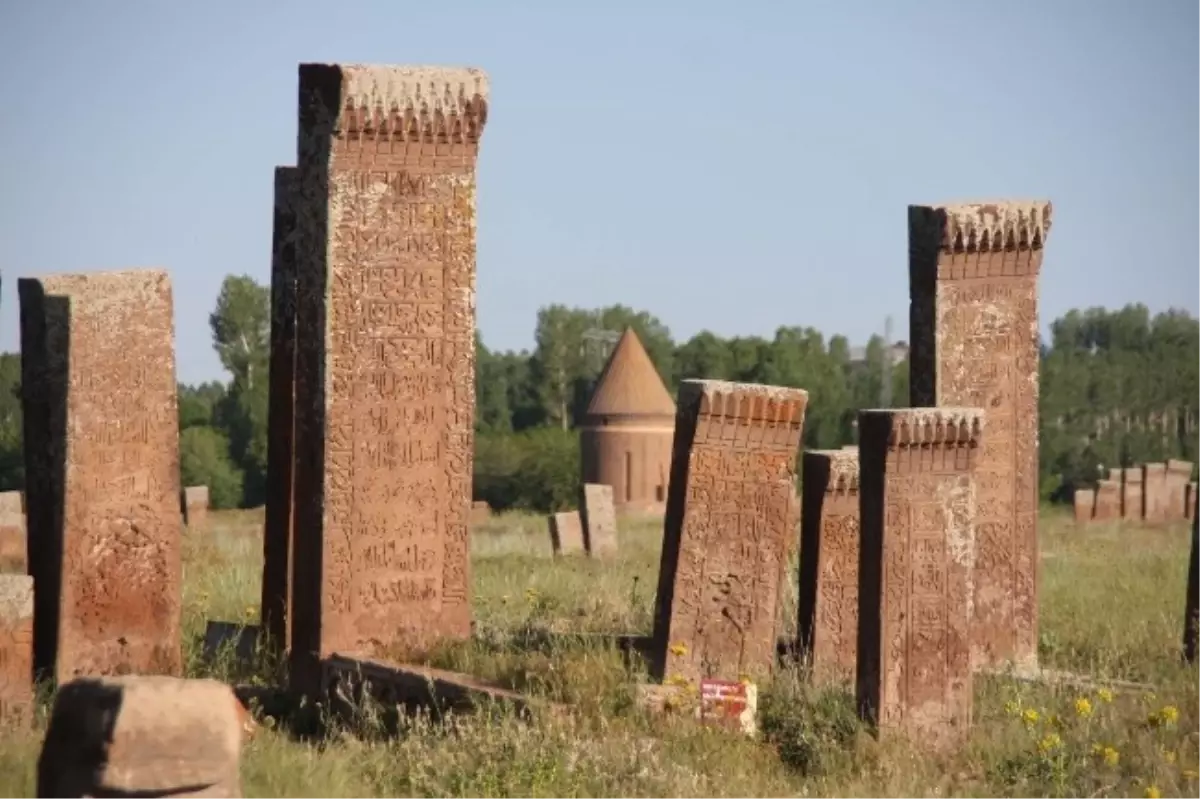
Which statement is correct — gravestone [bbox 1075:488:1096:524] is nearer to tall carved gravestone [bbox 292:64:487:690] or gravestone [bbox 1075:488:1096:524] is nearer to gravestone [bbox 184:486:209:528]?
gravestone [bbox 184:486:209:528]

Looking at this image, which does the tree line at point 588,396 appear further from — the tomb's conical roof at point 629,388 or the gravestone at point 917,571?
the gravestone at point 917,571

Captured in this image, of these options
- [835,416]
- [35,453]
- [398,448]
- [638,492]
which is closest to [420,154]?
[398,448]

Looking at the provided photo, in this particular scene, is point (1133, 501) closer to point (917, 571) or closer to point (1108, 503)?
point (1108, 503)

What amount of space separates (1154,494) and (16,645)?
28100 millimetres

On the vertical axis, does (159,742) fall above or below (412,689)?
above

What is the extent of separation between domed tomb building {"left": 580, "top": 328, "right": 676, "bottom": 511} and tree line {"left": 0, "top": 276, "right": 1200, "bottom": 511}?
424cm

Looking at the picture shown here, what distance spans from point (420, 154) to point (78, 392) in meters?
2.30

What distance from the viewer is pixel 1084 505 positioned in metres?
36.7

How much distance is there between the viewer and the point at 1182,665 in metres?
13.4

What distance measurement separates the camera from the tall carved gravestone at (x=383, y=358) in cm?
1275

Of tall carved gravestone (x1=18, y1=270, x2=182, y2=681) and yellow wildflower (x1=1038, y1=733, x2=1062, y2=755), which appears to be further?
tall carved gravestone (x1=18, y1=270, x2=182, y2=681)

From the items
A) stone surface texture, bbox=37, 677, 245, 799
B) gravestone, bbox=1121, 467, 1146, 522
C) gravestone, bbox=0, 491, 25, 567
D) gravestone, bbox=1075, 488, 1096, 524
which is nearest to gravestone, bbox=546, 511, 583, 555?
gravestone, bbox=0, 491, 25, 567

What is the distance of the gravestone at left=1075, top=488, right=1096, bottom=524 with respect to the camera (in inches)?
1424

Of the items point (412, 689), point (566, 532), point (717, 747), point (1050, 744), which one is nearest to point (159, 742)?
point (717, 747)
